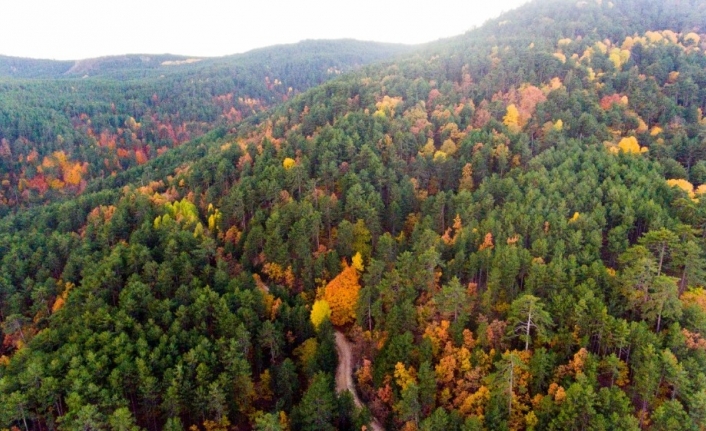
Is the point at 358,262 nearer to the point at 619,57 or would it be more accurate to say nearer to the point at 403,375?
the point at 403,375

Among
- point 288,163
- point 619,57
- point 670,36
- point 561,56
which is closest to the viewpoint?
point 288,163

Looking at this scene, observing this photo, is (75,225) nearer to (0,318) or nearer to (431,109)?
(0,318)

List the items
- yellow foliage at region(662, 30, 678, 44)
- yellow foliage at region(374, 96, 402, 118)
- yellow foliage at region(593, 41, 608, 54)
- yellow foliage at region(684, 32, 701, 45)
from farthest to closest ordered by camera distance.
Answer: yellow foliage at region(662, 30, 678, 44) → yellow foliage at region(684, 32, 701, 45) → yellow foliage at region(593, 41, 608, 54) → yellow foliage at region(374, 96, 402, 118)

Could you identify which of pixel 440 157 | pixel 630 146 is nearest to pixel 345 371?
pixel 440 157

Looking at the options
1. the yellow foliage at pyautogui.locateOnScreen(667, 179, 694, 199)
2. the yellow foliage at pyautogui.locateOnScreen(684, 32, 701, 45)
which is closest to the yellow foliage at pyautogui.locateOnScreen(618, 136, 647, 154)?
the yellow foliage at pyautogui.locateOnScreen(667, 179, 694, 199)

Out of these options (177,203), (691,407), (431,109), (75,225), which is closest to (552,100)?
(431,109)

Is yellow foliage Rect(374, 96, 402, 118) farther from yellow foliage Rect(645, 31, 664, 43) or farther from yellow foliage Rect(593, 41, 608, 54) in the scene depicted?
yellow foliage Rect(645, 31, 664, 43)
